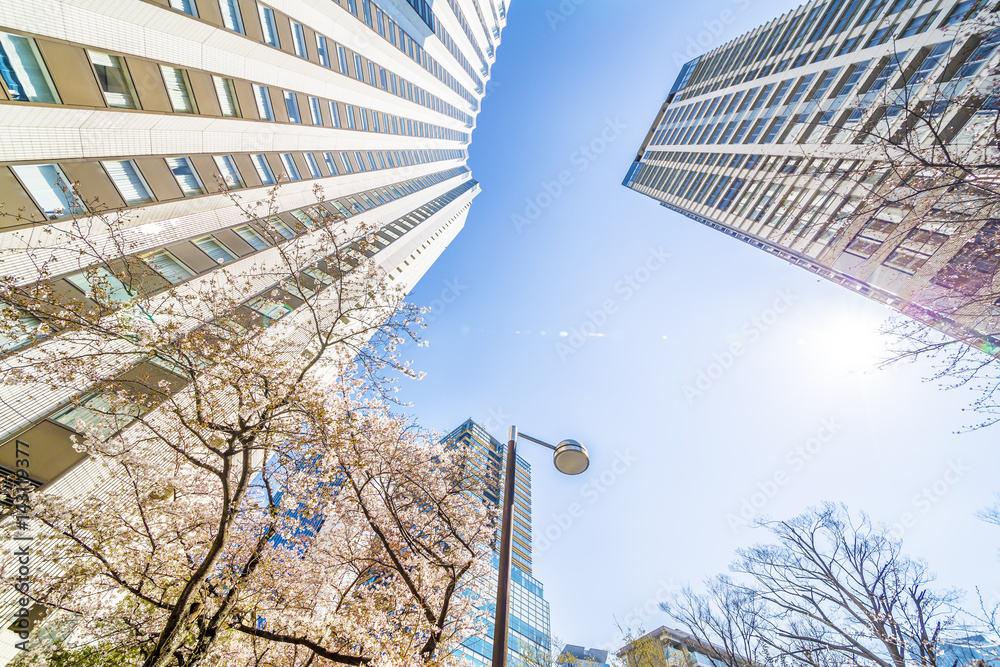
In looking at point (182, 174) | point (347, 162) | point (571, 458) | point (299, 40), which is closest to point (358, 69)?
point (347, 162)

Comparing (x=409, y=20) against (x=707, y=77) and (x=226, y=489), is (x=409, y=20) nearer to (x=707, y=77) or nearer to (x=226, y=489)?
(x=707, y=77)

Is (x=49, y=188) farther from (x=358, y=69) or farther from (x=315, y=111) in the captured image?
(x=358, y=69)

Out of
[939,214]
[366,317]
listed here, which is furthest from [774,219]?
[366,317]

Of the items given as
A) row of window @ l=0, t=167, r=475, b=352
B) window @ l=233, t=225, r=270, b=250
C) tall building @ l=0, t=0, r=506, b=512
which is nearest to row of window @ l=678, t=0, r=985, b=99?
row of window @ l=0, t=167, r=475, b=352

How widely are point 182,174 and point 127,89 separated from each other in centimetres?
324

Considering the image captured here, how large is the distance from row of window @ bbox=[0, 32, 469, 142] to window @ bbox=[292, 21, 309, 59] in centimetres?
206

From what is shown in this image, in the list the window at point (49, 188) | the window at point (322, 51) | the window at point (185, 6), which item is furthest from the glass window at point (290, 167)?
the window at point (49, 188)

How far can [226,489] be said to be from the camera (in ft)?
22.9

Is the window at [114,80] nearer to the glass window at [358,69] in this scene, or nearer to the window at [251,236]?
the window at [251,236]

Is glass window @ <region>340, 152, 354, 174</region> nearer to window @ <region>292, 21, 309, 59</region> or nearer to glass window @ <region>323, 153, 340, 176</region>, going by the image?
glass window @ <region>323, 153, 340, 176</region>

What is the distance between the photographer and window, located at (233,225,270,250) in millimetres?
18395

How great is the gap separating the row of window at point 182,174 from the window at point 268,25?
5277mm

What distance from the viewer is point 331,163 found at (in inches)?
1025

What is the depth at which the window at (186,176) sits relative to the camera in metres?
14.4
